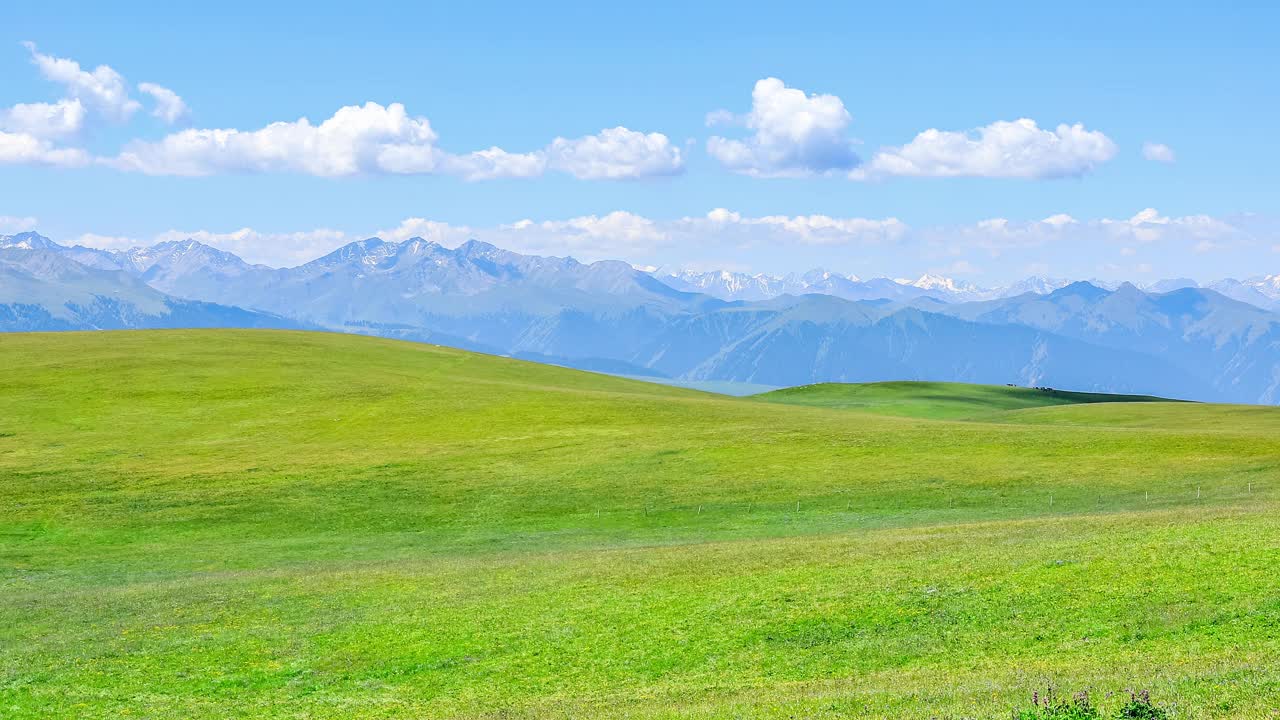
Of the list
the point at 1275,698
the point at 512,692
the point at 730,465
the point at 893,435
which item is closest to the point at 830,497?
the point at 730,465

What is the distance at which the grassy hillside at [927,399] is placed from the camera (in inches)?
5615

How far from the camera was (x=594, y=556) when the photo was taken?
152 feet

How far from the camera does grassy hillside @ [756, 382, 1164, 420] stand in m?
143

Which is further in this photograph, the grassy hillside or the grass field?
the grassy hillside

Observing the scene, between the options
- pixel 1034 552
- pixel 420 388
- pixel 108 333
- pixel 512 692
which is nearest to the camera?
pixel 512 692

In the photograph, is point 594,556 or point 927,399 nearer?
point 594,556

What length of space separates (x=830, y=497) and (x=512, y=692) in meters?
38.9

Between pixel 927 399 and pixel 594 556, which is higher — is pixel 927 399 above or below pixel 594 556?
above

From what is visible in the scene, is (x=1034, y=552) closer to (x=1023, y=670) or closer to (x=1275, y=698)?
(x=1023, y=670)

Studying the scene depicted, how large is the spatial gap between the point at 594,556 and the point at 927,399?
4833 inches

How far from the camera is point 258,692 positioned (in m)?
28.0

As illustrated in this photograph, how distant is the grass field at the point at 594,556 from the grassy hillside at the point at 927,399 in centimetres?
3841

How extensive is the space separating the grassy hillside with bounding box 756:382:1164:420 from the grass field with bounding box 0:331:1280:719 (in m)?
38.4

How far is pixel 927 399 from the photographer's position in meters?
161
